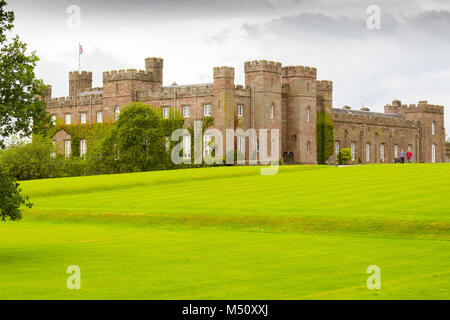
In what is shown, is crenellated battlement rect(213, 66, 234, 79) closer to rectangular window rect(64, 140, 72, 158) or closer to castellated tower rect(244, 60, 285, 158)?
castellated tower rect(244, 60, 285, 158)

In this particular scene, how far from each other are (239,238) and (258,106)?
54291 millimetres

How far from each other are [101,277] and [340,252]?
7916mm

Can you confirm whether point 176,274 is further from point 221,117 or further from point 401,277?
point 221,117

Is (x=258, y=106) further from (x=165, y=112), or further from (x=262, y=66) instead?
(x=165, y=112)

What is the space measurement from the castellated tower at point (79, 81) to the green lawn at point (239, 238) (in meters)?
48.7

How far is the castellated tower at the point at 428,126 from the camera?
362ft

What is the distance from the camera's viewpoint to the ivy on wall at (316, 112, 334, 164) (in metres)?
87.4

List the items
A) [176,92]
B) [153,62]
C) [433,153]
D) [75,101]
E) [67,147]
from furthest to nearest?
[433,153] < [67,147] < [75,101] < [153,62] < [176,92]

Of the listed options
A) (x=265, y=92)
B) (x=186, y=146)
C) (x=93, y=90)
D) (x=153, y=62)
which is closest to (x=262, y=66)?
(x=265, y=92)

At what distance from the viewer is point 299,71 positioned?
275ft

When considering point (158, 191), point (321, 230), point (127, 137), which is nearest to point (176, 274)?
point (321, 230)

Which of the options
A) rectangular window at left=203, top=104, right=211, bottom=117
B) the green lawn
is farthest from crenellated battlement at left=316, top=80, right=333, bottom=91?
the green lawn

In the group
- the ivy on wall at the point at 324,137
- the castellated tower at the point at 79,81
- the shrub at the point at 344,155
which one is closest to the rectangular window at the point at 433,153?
the shrub at the point at 344,155

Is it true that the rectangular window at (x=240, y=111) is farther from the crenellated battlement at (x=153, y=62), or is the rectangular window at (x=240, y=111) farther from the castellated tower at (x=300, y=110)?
the crenellated battlement at (x=153, y=62)
